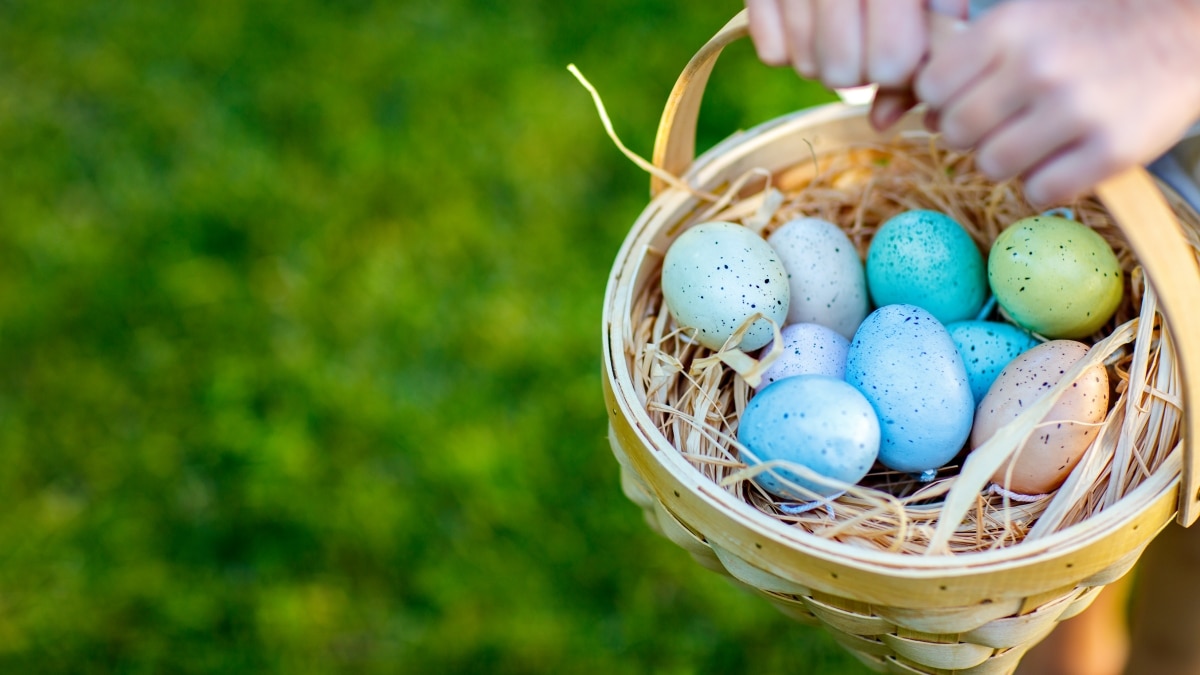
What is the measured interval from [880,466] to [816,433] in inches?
8.5

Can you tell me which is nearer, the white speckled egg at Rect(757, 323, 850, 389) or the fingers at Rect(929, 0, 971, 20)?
the fingers at Rect(929, 0, 971, 20)

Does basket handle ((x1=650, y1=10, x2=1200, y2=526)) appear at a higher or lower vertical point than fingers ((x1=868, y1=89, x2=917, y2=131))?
lower

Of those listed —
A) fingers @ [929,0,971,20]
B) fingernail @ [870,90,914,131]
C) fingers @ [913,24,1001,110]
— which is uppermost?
fingers @ [929,0,971,20]

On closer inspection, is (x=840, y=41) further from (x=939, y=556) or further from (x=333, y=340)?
(x=333, y=340)

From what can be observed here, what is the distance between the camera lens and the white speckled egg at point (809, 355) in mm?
1106

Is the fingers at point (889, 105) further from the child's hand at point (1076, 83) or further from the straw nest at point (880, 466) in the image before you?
the straw nest at point (880, 466)

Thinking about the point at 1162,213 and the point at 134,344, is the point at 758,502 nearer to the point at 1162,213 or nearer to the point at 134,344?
the point at 1162,213

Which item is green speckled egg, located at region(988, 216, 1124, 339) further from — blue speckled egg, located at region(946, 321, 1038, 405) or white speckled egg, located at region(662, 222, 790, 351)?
white speckled egg, located at region(662, 222, 790, 351)

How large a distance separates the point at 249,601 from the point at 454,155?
99cm

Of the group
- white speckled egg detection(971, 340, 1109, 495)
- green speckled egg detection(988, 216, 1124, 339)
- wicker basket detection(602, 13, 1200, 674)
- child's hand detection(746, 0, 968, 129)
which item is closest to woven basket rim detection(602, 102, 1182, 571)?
wicker basket detection(602, 13, 1200, 674)

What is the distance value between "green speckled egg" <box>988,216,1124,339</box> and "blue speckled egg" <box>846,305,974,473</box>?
0.35 feet

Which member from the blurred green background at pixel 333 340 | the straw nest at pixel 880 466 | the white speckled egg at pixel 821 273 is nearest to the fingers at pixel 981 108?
the straw nest at pixel 880 466

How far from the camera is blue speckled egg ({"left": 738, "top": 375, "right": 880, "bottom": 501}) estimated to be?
0.97 meters

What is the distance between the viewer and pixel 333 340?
6.27 ft
